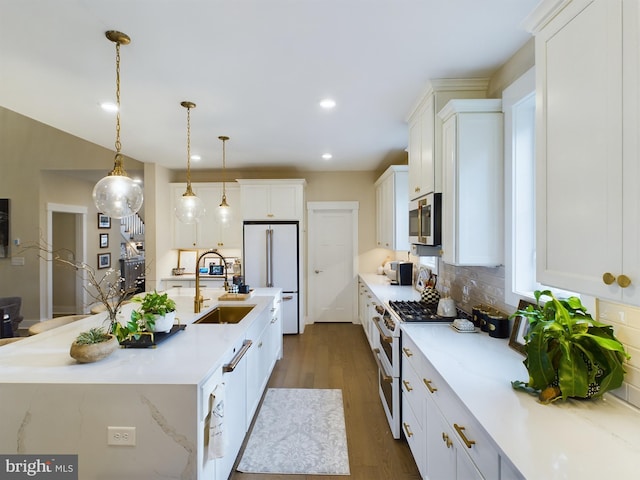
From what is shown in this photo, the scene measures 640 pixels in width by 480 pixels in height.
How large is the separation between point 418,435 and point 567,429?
3.46ft

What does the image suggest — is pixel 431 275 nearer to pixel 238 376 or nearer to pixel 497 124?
pixel 497 124

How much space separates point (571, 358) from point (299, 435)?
198cm

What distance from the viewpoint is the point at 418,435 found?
189 centimetres

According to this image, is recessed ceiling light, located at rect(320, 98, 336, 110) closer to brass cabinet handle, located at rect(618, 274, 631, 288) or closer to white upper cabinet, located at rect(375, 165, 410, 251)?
white upper cabinet, located at rect(375, 165, 410, 251)

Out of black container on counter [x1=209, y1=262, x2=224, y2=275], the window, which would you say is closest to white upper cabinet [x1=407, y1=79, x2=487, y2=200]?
the window

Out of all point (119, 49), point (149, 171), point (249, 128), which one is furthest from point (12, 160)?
point (119, 49)

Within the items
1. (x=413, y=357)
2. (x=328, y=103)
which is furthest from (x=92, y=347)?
(x=328, y=103)

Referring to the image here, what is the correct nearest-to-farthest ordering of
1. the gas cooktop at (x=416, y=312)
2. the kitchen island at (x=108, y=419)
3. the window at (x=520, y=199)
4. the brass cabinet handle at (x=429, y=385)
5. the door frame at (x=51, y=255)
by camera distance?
the kitchen island at (x=108, y=419) → the brass cabinet handle at (x=429, y=385) → the window at (x=520, y=199) → the gas cooktop at (x=416, y=312) → the door frame at (x=51, y=255)

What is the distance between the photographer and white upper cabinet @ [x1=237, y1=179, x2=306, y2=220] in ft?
16.1

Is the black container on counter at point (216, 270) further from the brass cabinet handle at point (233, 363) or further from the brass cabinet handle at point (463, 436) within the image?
the brass cabinet handle at point (463, 436)

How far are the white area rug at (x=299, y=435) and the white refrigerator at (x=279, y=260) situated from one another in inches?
70.9

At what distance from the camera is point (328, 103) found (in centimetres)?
271

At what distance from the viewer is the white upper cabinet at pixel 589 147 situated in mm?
879

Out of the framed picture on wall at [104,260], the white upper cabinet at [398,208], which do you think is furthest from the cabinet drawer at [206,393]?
the framed picture on wall at [104,260]
